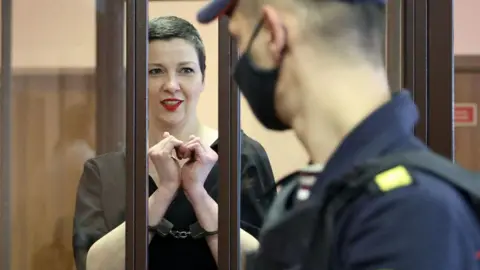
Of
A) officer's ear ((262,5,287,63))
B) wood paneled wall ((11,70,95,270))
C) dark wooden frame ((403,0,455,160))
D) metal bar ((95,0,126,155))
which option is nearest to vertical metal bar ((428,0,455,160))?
dark wooden frame ((403,0,455,160))

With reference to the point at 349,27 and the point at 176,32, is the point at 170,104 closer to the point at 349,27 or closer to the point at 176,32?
the point at 176,32

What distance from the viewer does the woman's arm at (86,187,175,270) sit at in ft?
4.18

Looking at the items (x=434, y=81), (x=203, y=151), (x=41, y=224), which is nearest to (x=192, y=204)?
(x=203, y=151)

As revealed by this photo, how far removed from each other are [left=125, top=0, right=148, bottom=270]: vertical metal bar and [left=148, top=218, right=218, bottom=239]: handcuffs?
76mm

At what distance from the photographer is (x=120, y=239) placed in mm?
1271

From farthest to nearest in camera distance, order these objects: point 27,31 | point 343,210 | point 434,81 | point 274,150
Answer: point 27,31, point 274,150, point 434,81, point 343,210

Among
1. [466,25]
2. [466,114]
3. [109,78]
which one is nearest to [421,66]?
[109,78]

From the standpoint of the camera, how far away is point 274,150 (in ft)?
5.09

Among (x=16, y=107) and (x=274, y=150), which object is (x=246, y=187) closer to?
(x=274, y=150)

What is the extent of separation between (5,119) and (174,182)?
578 millimetres

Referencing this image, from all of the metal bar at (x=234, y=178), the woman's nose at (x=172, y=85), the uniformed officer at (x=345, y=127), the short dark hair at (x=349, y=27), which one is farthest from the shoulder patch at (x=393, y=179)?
the woman's nose at (x=172, y=85)

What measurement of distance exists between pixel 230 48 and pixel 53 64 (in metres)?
0.96

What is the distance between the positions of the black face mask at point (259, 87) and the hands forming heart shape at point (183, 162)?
477mm

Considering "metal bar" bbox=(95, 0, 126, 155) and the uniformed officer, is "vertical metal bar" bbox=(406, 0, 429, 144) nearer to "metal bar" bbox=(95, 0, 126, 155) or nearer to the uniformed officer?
the uniformed officer
